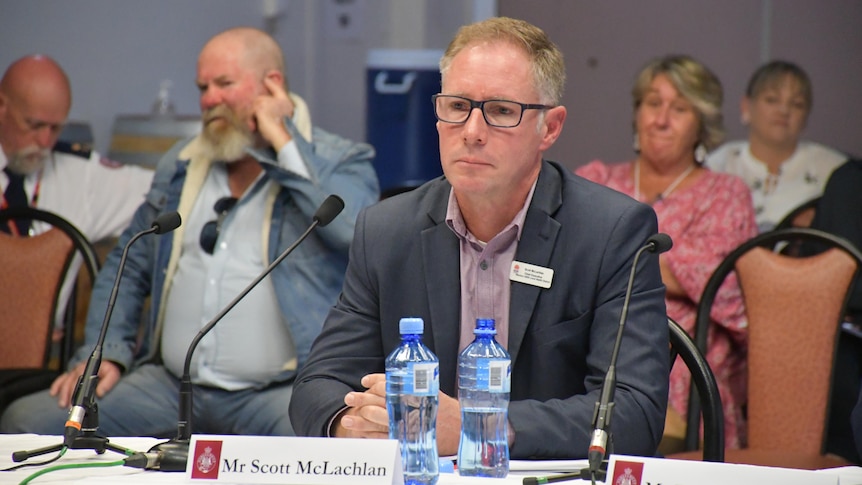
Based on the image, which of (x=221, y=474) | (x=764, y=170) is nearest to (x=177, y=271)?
(x=221, y=474)

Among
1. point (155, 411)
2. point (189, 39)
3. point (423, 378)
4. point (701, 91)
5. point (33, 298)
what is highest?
point (189, 39)

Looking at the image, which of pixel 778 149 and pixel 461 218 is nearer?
pixel 461 218

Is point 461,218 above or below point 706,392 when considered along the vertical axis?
above

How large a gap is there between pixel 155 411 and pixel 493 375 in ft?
5.54

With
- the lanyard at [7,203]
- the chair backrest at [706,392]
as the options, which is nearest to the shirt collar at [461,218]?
the chair backrest at [706,392]

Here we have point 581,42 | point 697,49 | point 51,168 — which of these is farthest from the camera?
point 581,42

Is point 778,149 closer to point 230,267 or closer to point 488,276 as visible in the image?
point 230,267

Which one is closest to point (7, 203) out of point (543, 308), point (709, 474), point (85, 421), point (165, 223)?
point (165, 223)

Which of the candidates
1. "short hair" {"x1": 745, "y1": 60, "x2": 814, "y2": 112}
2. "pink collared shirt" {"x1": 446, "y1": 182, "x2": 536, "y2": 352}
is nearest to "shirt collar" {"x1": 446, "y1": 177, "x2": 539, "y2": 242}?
"pink collared shirt" {"x1": 446, "y1": 182, "x2": 536, "y2": 352}

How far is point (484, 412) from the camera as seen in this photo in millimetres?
1816

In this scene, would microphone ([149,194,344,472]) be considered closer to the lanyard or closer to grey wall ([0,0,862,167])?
the lanyard

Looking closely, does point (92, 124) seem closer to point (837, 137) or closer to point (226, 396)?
point (226, 396)

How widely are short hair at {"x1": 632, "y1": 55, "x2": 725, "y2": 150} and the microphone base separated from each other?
2.66 meters

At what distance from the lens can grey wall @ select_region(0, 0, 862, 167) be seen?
4.85 metres
